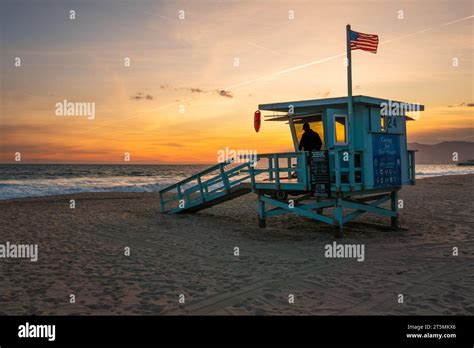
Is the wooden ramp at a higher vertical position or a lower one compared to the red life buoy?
lower

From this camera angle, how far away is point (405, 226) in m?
14.3

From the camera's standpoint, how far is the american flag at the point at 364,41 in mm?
11711

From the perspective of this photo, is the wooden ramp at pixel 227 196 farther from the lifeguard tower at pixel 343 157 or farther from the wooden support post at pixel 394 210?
the wooden support post at pixel 394 210

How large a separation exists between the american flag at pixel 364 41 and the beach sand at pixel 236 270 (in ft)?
18.7

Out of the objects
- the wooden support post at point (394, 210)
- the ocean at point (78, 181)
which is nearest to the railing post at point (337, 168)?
the wooden support post at point (394, 210)

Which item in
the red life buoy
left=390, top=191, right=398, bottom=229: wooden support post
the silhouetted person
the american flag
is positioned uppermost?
the american flag

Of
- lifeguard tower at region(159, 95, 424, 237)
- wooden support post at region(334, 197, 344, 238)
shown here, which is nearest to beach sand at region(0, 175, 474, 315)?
wooden support post at region(334, 197, 344, 238)

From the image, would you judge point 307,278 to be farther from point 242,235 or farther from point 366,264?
point 242,235

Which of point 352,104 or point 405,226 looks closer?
point 352,104

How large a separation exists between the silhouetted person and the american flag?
2805mm

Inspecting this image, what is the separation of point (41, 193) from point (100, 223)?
21.5 meters

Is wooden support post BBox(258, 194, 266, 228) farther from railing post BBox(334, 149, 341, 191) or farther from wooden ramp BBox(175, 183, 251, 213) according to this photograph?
railing post BBox(334, 149, 341, 191)

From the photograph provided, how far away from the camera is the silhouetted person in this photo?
12922 millimetres

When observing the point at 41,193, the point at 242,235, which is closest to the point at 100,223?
the point at 242,235
